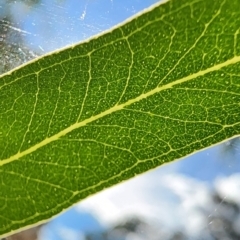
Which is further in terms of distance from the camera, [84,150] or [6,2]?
[6,2]

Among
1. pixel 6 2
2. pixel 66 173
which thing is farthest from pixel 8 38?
pixel 66 173

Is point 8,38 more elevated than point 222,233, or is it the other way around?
point 8,38

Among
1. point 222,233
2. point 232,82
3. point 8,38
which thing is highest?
point 8,38

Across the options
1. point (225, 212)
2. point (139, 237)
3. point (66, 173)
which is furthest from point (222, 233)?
point (66, 173)

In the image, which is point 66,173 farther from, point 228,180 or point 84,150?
point 228,180

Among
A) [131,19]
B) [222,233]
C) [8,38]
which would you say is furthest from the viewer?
[222,233]

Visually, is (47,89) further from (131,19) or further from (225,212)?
(225,212)

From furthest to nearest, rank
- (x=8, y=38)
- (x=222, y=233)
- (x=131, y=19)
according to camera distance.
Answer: (x=222, y=233) < (x=8, y=38) < (x=131, y=19)
